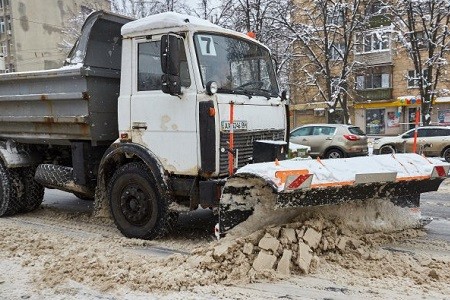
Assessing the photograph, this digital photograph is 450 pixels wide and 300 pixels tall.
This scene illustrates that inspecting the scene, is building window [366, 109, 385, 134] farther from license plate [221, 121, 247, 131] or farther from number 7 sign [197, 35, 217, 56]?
number 7 sign [197, 35, 217, 56]

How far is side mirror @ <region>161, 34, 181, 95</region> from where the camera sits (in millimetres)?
4852

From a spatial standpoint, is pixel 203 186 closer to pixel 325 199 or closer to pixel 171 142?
pixel 171 142

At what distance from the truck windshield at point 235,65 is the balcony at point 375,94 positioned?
3005 cm

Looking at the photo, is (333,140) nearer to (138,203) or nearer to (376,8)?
(376,8)

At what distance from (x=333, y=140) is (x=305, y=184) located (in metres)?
13.3

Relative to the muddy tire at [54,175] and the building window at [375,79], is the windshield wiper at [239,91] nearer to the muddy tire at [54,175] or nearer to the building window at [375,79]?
the muddy tire at [54,175]

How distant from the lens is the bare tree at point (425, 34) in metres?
Answer: 21.1

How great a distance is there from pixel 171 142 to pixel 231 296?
6.82ft

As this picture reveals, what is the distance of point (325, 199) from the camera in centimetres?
455

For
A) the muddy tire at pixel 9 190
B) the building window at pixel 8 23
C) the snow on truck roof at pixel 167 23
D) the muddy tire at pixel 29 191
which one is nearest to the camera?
the snow on truck roof at pixel 167 23

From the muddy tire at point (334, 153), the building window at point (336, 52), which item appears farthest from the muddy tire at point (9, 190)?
the building window at point (336, 52)

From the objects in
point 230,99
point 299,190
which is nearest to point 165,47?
point 230,99

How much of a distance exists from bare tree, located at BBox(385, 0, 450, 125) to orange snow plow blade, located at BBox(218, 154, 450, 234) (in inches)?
736

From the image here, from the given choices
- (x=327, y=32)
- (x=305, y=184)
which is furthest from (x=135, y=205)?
(x=327, y=32)
